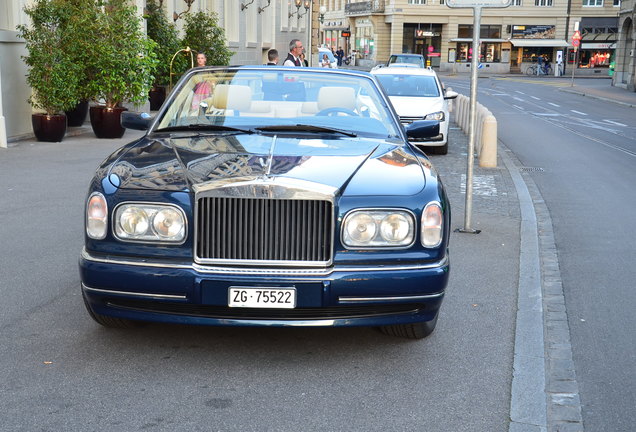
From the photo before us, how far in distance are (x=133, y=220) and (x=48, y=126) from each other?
1234 cm

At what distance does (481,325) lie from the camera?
5.74 metres

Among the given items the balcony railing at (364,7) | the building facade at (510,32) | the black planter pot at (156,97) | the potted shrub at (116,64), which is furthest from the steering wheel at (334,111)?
the balcony railing at (364,7)

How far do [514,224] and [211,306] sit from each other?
18.4 feet

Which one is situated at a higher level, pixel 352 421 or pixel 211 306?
pixel 211 306

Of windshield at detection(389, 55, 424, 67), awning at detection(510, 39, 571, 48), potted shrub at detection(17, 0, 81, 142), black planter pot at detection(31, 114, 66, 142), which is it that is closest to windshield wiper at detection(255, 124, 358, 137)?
potted shrub at detection(17, 0, 81, 142)

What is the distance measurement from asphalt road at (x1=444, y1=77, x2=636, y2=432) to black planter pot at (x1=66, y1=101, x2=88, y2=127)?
365 inches

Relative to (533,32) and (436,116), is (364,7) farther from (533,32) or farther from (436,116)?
(436,116)

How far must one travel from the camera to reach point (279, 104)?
6223 millimetres

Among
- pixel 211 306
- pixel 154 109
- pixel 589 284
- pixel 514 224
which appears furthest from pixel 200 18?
pixel 211 306

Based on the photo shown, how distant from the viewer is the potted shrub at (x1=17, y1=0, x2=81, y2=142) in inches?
625

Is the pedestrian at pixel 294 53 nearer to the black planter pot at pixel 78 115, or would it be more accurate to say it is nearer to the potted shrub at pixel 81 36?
the potted shrub at pixel 81 36

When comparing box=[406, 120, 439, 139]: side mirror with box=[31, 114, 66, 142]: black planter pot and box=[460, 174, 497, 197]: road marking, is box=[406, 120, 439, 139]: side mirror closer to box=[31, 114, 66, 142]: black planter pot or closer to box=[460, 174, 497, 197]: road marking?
box=[460, 174, 497, 197]: road marking

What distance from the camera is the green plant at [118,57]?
16.8 m

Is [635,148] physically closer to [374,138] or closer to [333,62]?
[374,138]
